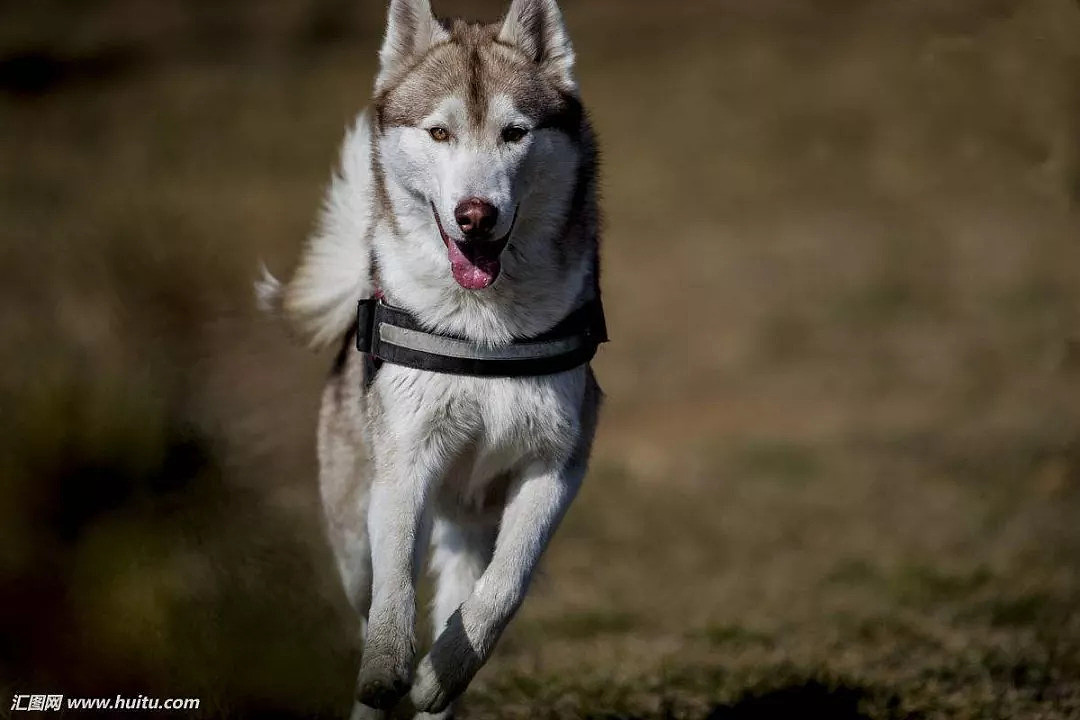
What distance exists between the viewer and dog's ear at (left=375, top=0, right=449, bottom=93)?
428 centimetres

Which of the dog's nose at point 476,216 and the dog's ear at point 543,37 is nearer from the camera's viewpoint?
the dog's nose at point 476,216

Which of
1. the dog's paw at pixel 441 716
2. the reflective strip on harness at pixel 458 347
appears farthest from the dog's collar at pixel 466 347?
the dog's paw at pixel 441 716

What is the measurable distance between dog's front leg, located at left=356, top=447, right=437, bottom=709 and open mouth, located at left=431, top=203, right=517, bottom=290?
0.56m

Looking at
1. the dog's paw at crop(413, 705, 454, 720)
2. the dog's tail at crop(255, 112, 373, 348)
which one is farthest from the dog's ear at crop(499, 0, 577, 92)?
the dog's paw at crop(413, 705, 454, 720)

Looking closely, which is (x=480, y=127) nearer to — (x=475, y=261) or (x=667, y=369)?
(x=475, y=261)

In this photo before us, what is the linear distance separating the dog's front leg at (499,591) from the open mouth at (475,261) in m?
0.63

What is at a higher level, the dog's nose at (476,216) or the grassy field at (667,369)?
the dog's nose at (476,216)

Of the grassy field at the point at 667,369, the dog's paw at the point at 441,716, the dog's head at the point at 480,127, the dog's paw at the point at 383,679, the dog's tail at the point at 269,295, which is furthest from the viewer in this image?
the dog's tail at the point at 269,295

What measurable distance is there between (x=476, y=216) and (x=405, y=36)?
91 cm

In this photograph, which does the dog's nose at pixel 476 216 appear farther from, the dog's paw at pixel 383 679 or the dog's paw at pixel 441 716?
the dog's paw at pixel 441 716

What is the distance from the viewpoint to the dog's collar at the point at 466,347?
402cm

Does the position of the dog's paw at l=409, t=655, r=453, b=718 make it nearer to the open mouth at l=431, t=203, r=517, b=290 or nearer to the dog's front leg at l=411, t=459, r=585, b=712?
the dog's front leg at l=411, t=459, r=585, b=712

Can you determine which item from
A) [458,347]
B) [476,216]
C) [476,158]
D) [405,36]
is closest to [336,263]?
[405,36]

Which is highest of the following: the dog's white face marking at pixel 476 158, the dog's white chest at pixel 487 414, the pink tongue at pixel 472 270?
the dog's white face marking at pixel 476 158
